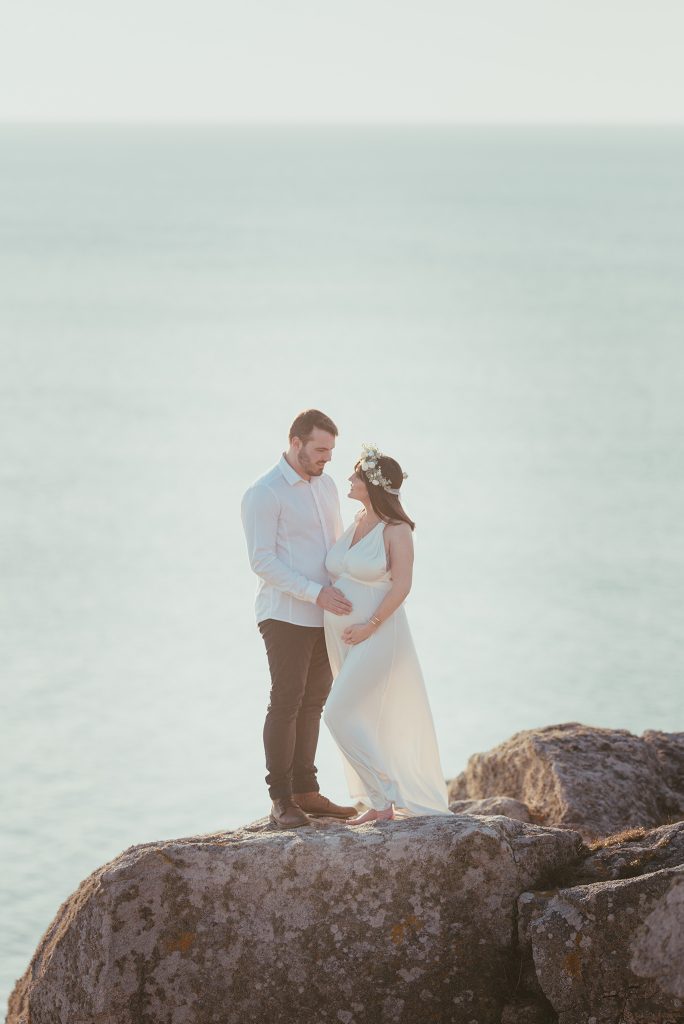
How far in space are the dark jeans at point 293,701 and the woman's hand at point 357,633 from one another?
0.17m

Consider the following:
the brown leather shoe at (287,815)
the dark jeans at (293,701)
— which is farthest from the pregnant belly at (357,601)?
the brown leather shoe at (287,815)

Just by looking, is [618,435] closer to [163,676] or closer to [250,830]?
[163,676]

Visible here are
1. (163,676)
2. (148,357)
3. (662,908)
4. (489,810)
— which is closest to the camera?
(662,908)

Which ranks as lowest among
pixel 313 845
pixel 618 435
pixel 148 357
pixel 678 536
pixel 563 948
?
pixel 563 948

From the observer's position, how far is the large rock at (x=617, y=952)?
511cm

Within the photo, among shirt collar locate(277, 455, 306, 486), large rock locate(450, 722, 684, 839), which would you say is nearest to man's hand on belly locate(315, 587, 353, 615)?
shirt collar locate(277, 455, 306, 486)

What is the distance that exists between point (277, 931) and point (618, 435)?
153868mm

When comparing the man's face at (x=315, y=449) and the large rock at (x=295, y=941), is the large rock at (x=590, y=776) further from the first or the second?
the man's face at (x=315, y=449)

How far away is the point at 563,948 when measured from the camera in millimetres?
5266

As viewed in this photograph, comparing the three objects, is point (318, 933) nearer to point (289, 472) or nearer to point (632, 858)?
point (632, 858)

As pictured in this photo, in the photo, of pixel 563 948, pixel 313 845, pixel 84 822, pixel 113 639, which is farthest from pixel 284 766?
pixel 113 639

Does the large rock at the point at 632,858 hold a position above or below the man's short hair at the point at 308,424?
below

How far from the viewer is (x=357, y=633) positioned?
22.4 ft

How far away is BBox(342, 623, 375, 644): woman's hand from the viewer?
682 centimetres
